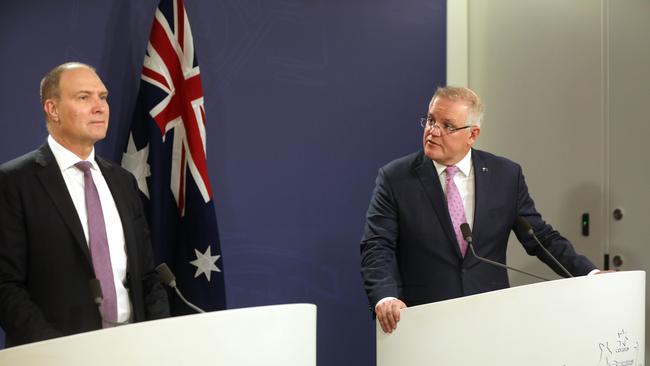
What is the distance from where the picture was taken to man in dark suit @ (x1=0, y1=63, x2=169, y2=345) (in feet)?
8.53

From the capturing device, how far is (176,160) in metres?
3.60

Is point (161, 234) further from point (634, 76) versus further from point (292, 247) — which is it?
point (634, 76)

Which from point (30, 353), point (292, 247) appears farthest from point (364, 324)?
point (30, 353)

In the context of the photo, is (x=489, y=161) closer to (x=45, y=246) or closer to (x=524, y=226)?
(x=524, y=226)

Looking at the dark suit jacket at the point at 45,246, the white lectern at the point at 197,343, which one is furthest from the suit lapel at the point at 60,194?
the white lectern at the point at 197,343

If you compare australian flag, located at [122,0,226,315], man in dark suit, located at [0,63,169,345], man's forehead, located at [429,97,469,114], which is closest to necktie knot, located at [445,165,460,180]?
man's forehead, located at [429,97,469,114]

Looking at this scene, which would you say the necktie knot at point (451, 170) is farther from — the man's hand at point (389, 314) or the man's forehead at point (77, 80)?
the man's forehead at point (77, 80)

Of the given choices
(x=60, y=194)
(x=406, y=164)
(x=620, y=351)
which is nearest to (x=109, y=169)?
(x=60, y=194)

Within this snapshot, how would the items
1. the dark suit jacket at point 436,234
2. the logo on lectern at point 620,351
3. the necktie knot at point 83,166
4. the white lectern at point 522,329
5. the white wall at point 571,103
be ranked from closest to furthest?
the white lectern at point 522,329
the logo on lectern at point 620,351
the necktie knot at point 83,166
the dark suit jacket at point 436,234
the white wall at point 571,103

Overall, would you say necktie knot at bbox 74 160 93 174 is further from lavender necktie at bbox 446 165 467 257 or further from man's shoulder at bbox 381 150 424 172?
lavender necktie at bbox 446 165 467 257

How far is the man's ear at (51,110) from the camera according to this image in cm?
285

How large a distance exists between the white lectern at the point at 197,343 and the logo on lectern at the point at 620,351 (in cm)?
94

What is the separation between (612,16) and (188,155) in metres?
2.12

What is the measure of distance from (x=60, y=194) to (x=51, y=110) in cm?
34
